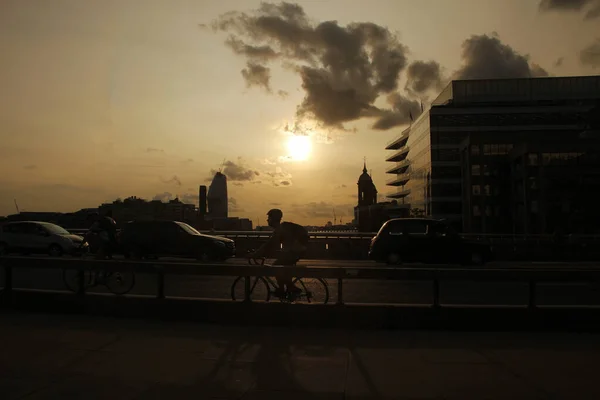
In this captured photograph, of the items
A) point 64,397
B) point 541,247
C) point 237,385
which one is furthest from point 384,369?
point 541,247

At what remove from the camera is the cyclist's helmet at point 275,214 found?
33.2 ft

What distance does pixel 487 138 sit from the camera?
68.1 metres

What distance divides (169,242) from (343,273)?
49.1ft

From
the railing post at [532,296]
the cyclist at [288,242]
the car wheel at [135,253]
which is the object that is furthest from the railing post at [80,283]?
the car wheel at [135,253]

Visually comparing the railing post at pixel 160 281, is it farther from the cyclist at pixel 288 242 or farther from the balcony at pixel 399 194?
the balcony at pixel 399 194

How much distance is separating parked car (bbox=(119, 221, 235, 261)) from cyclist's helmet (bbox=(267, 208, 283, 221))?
1268cm

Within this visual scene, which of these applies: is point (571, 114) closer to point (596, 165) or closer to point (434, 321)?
point (596, 165)

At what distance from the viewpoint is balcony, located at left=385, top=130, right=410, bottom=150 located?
10597 cm

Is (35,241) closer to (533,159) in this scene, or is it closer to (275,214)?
(275,214)

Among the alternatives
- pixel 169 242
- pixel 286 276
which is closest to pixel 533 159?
pixel 169 242

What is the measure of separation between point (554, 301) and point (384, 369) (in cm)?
763

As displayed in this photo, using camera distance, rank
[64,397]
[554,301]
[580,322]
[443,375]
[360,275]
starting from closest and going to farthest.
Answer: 1. [64,397]
2. [443,375]
3. [580,322]
4. [360,275]
5. [554,301]

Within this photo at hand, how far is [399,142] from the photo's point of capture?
112 meters

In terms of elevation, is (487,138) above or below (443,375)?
above
